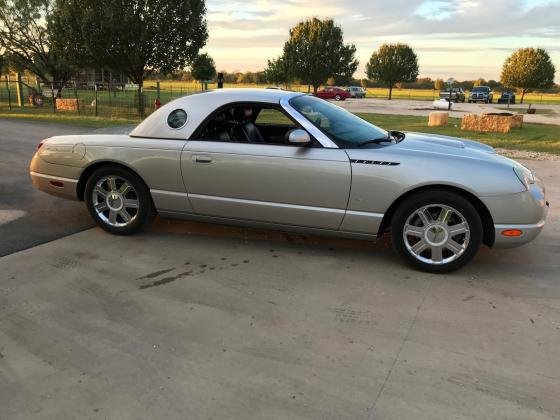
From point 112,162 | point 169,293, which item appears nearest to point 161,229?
point 112,162

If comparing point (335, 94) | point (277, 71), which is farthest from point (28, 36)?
point (335, 94)

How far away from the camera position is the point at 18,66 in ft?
128

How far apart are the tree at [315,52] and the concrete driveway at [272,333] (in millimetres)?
39776

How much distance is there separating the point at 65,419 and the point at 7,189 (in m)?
5.53

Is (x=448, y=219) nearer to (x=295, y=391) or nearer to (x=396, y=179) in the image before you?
(x=396, y=179)

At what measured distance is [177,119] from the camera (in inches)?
189

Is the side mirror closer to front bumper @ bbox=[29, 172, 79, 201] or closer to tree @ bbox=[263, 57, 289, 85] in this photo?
front bumper @ bbox=[29, 172, 79, 201]

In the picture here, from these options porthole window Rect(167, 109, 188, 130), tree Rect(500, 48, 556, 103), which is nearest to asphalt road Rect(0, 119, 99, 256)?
→ porthole window Rect(167, 109, 188, 130)

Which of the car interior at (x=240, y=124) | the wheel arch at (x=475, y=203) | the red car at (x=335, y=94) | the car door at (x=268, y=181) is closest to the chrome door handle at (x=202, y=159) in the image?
the car door at (x=268, y=181)

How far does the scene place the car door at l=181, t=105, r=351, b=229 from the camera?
4.26 metres

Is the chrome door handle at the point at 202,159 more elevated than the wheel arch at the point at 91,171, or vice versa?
the chrome door handle at the point at 202,159

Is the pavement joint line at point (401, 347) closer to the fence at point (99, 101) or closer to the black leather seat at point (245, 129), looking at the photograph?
the black leather seat at point (245, 129)

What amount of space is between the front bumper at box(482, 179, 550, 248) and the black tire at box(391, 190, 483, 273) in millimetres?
140

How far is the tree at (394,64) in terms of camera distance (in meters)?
67.4
